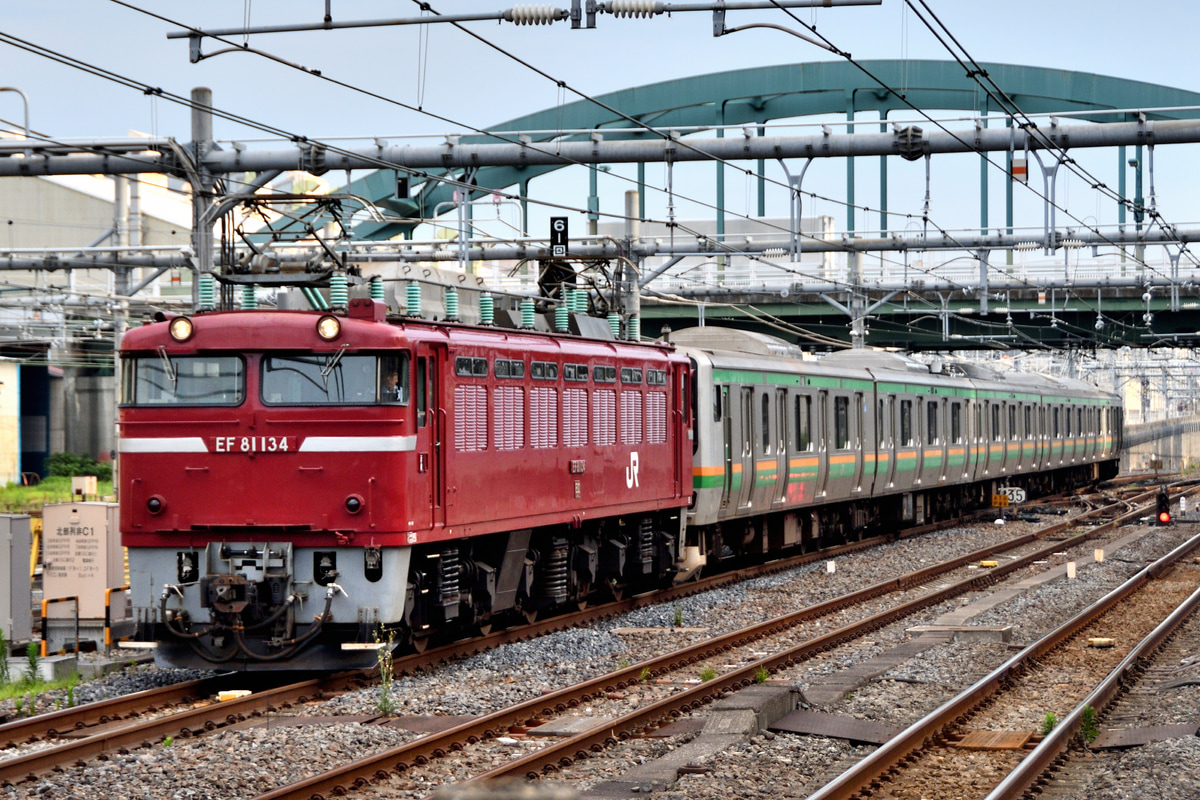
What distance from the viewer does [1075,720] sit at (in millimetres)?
11594

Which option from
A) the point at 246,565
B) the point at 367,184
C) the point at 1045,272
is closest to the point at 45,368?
the point at 367,184

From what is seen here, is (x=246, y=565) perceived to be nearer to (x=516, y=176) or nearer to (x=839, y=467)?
(x=839, y=467)

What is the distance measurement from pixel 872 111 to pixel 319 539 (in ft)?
117

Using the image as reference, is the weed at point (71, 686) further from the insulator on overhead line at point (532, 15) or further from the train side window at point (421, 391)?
the insulator on overhead line at point (532, 15)

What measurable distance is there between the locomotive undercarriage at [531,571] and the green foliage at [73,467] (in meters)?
38.4

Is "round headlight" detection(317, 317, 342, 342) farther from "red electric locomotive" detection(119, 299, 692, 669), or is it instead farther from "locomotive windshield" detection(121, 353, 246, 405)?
"locomotive windshield" detection(121, 353, 246, 405)

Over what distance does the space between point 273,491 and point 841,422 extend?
1617 cm

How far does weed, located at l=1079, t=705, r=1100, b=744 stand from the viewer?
1160 cm

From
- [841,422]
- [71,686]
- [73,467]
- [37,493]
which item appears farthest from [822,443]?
[73,467]

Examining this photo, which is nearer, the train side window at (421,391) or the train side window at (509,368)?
the train side window at (421,391)

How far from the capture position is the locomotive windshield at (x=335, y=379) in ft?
44.0

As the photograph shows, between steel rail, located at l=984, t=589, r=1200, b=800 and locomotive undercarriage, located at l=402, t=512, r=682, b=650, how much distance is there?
18.4ft

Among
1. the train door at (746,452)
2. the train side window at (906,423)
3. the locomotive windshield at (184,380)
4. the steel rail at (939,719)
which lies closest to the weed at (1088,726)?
the steel rail at (939,719)

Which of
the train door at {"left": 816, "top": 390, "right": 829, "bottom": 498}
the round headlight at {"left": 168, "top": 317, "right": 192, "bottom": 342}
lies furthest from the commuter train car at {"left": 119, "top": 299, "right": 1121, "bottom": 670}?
the train door at {"left": 816, "top": 390, "right": 829, "bottom": 498}
